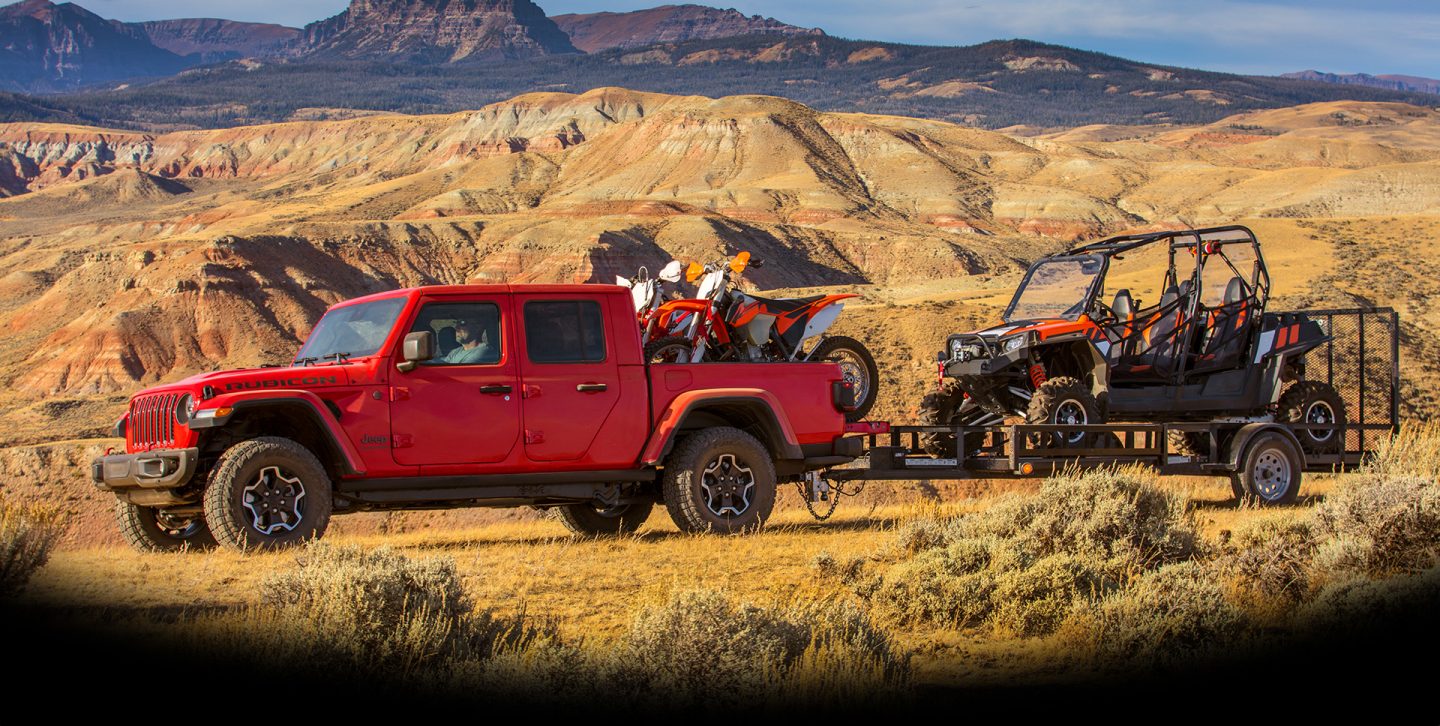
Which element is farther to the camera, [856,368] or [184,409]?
[856,368]

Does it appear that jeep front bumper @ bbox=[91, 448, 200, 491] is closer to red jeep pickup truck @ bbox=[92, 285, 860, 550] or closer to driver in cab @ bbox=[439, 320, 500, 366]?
red jeep pickup truck @ bbox=[92, 285, 860, 550]

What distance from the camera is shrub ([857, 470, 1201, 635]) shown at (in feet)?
25.7

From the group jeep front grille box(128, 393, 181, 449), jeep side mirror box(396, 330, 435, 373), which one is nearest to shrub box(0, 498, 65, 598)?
jeep front grille box(128, 393, 181, 449)

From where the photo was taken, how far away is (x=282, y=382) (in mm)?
9750

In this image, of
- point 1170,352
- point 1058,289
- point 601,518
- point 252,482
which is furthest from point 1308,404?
point 252,482

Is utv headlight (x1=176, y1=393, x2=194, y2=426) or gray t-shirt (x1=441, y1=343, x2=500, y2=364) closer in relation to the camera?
utv headlight (x1=176, y1=393, x2=194, y2=426)

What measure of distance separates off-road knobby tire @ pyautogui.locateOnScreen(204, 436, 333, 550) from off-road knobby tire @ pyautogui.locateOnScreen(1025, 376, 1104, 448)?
6.57 metres

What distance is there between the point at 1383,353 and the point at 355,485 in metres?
31.2

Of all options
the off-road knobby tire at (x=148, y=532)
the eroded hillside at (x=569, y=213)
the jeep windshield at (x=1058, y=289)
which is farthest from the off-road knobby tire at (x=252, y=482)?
the eroded hillside at (x=569, y=213)

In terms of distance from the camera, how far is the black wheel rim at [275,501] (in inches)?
381

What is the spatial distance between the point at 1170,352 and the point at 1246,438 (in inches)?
59.0

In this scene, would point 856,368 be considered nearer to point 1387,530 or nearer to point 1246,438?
point 1246,438

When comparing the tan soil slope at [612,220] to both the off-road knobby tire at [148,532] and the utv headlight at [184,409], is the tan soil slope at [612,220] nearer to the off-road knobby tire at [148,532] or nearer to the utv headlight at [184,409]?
the off-road knobby tire at [148,532]

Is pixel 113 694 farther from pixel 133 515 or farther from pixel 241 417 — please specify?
pixel 133 515
